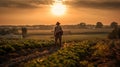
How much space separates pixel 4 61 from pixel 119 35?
3950 centimetres

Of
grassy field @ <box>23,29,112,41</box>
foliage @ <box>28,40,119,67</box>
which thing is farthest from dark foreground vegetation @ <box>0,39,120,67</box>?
grassy field @ <box>23,29,112,41</box>

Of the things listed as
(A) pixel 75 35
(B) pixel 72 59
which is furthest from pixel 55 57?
(A) pixel 75 35

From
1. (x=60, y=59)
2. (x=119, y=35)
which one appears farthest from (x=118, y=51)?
(x=119, y=35)

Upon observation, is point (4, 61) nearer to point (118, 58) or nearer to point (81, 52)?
point (81, 52)

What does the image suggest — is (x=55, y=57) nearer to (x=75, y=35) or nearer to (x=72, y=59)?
(x=72, y=59)

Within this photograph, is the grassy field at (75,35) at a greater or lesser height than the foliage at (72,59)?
lesser

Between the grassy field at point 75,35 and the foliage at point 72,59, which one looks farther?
the grassy field at point 75,35

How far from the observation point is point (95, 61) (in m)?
25.4

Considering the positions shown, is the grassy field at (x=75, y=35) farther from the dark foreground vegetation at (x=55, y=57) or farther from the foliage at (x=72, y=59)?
the foliage at (x=72, y=59)

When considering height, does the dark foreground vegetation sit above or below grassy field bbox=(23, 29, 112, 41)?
above

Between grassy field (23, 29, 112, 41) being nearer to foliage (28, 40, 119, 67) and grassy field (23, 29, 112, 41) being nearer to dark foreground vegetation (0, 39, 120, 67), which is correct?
dark foreground vegetation (0, 39, 120, 67)

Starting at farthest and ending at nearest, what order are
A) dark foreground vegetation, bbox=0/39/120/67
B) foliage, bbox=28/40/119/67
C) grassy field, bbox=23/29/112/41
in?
grassy field, bbox=23/29/112/41, dark foreground vegetation, bbox=0/39/120/67, foliage, bbox=28/40/119/67

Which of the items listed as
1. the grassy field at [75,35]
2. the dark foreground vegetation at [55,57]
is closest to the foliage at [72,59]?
the dark foreground vegetation at [55,57]

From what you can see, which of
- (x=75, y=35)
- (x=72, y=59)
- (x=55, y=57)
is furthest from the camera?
(x=75, y=35)
